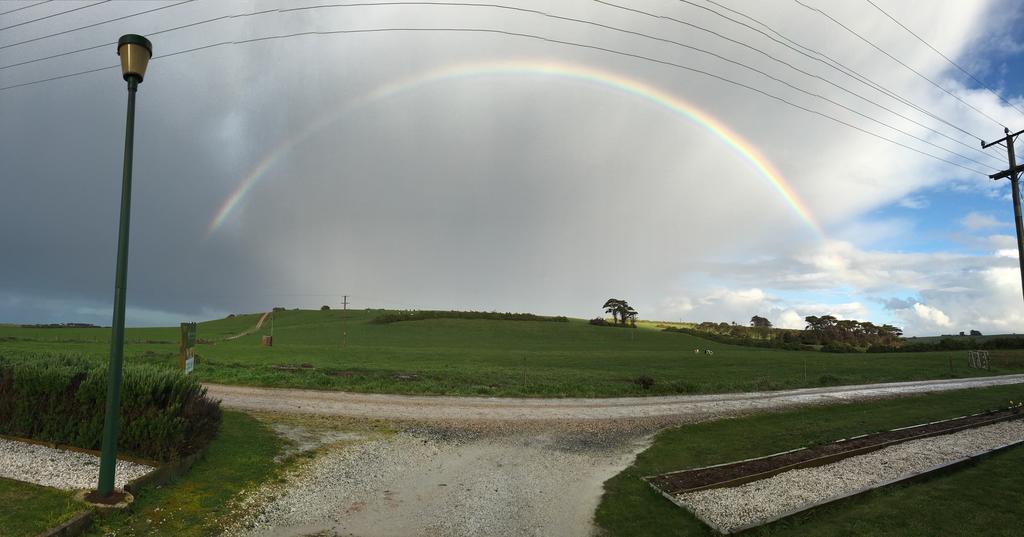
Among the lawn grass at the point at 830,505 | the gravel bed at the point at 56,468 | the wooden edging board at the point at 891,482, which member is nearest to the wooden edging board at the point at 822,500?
the wooden edging board at the point at 891,482

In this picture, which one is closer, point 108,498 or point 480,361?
point 108,498

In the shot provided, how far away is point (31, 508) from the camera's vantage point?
7.61 m

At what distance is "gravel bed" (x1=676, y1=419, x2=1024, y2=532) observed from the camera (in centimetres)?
927

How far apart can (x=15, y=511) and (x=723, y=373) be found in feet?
149

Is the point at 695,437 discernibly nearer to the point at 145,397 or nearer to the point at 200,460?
the point at 200,460

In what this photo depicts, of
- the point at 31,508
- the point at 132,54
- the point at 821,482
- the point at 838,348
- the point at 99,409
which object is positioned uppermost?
the point at 132,54

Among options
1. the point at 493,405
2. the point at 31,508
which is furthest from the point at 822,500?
the point at 493,405

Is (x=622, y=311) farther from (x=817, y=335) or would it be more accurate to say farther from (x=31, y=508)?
(x=31, y=508)

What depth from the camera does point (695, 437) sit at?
16719 millimetres

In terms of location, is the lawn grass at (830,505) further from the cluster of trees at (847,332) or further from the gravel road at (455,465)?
the cluster of trees at (847,332)

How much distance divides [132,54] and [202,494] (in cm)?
820

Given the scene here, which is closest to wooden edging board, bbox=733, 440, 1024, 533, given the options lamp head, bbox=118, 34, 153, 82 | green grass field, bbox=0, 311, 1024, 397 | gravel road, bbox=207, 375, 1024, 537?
gravel road, bbox=207, 375, 1024, 537

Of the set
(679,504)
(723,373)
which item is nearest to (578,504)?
(679,504)

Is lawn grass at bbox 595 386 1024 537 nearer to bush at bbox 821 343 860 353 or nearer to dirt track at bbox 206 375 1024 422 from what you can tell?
dirt track at bbox 206 375 1024 422
